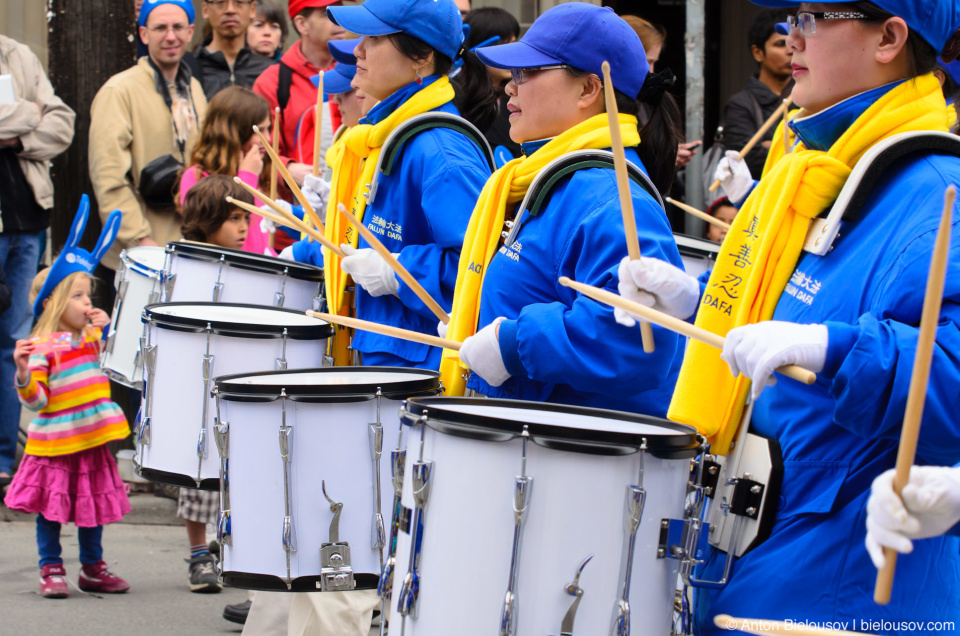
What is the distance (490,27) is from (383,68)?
1.80m

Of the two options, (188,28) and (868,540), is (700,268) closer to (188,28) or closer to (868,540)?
(868,540)

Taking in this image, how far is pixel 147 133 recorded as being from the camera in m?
6.39

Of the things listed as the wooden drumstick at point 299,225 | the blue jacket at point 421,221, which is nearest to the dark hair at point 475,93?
the blue jacket at point 421,221

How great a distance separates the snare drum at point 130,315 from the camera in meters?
4.50

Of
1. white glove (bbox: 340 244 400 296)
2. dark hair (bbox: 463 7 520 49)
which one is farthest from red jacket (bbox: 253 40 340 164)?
white glove (bbox: 340 244 400 296)

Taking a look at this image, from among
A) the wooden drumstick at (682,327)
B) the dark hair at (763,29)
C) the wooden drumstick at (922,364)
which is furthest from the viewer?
the dark hair at (763,29)

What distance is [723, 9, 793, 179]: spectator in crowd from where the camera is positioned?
6.37m

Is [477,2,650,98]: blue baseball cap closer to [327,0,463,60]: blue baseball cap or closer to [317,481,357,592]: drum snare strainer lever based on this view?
[327,0,463,60]: blue baseball cap

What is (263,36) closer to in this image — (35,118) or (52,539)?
(35,118)

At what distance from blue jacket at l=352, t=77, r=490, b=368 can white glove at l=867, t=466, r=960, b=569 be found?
209 centimetres

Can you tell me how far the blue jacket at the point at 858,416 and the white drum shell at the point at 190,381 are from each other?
192cm

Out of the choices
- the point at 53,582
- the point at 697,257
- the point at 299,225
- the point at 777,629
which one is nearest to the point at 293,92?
the point at 299,225

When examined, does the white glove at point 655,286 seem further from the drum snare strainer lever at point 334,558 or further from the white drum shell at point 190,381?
the white drum shell at point 190,381

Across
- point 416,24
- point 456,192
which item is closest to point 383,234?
point 456,192
